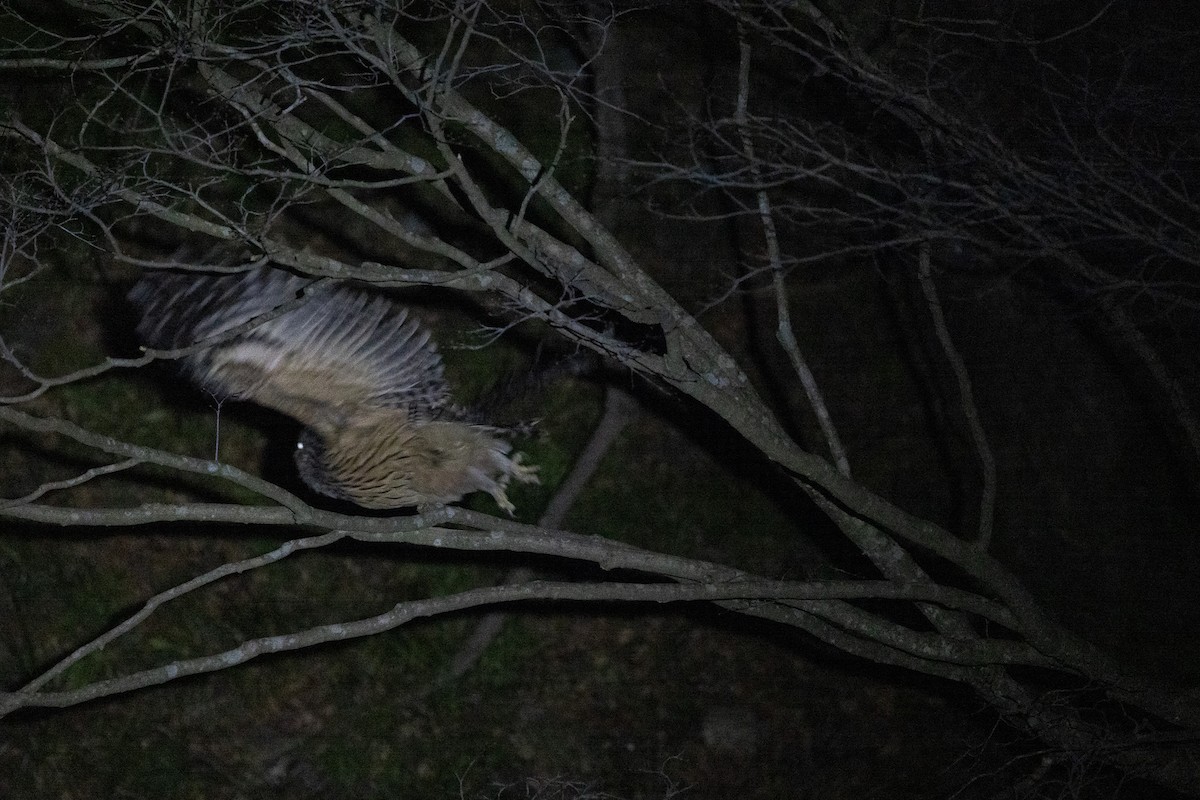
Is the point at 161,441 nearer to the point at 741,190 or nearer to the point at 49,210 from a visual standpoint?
the point at 49,210

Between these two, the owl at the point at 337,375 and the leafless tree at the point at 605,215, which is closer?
the leafless tree at the point at 605,215

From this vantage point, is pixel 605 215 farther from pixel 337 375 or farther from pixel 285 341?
pixel 285 341

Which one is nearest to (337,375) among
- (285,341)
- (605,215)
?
(285,341)

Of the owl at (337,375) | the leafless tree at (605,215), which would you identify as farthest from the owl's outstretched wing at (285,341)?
the leafless tree at (605,215)

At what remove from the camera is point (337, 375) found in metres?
2.94

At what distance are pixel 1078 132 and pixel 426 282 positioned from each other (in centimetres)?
279

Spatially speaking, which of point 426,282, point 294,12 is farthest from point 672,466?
point 294,12

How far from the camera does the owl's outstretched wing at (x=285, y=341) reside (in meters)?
2.79

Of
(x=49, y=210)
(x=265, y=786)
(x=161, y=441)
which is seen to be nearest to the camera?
(x=49, y=210)

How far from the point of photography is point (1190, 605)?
14.7ft

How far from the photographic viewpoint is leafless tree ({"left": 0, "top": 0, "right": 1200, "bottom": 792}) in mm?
2404

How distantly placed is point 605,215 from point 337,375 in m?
1.79

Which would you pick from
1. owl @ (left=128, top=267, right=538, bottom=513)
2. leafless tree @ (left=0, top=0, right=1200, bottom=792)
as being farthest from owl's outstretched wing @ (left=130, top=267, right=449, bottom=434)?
leafless tree @ (left=0, top=0, right=1200, bottom=792)

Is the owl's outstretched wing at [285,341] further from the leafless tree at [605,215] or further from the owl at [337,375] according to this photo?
the leafless tree at [605,215]
